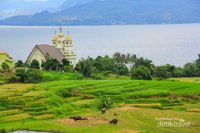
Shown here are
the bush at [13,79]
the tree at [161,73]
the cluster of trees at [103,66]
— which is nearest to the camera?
the bush at [13,79]

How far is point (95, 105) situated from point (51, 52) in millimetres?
47929

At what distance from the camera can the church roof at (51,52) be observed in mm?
103562

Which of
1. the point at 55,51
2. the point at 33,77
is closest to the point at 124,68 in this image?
the point at 55,51

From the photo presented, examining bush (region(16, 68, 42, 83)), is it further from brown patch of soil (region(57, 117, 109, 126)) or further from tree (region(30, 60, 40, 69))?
brown patch of soil (region(57, 117, 109, 126))

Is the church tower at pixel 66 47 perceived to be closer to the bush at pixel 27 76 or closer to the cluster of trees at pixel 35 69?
the cluster of trees at pixel 35 69

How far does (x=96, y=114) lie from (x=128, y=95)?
12.7m

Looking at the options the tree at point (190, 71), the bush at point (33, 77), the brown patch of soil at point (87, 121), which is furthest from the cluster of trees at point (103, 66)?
the brown patch of soil at point (87, 121)

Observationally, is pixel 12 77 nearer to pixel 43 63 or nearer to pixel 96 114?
pixel 43 63

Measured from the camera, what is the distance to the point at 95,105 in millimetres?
58781

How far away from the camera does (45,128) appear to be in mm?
46438

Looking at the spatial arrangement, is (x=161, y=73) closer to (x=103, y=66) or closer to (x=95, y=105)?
(x=103, y=66)

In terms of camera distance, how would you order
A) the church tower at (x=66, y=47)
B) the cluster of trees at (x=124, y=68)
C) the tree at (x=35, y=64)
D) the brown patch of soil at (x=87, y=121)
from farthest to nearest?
1. the church tower at (x=66, y=47)
2. the tree at (x=35, y=64)
3. the cluster of trees at (x=124, y=68)
4. the brown patch of soil at (x=87, y=121)

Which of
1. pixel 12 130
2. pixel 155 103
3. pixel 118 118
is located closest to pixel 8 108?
pixel 12 130

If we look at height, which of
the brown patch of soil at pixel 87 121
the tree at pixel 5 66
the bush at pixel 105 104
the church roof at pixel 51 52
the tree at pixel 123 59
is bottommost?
the brown patch of soil at pixel 87 121
